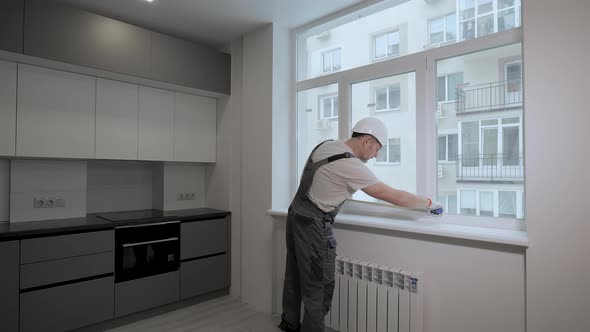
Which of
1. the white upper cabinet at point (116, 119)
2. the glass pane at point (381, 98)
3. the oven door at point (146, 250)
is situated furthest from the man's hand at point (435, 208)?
the white upper cabinet at point (116, 119)

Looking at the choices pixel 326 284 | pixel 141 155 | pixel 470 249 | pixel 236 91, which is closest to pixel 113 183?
pixel 141 155

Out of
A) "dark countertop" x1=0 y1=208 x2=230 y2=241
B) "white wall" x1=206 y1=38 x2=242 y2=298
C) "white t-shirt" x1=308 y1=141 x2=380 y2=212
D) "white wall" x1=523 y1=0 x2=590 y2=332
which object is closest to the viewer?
"white wall" x1=523 y1=0 x2=590 y2=332

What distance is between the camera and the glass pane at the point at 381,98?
2.47 m

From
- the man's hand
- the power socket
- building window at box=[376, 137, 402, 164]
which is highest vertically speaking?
building window at box=[376, 137, 402, 164]

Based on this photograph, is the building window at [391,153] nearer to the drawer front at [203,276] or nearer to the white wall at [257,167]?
the white wall at [257,167]

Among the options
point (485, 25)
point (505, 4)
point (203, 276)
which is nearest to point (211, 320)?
point (203, 276)

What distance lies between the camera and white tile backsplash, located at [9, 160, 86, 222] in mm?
2645

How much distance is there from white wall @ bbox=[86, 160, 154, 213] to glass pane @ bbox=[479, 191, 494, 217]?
3182 millimetres

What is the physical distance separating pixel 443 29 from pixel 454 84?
0.40 metres

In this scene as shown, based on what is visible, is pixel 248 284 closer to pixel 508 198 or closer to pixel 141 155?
pixel 141 155

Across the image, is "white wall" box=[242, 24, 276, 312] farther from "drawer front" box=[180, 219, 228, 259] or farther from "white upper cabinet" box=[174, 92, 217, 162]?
"white upper cabinet" box=[174, 92, 217, 162]

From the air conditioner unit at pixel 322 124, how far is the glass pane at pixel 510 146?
136cm

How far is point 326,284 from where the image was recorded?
83.1 inches

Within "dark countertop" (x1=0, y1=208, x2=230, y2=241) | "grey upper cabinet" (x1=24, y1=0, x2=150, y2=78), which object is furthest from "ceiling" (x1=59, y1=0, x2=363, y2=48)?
"dark countertop" (x1=0, y1=208, x2=230, y2=241)
